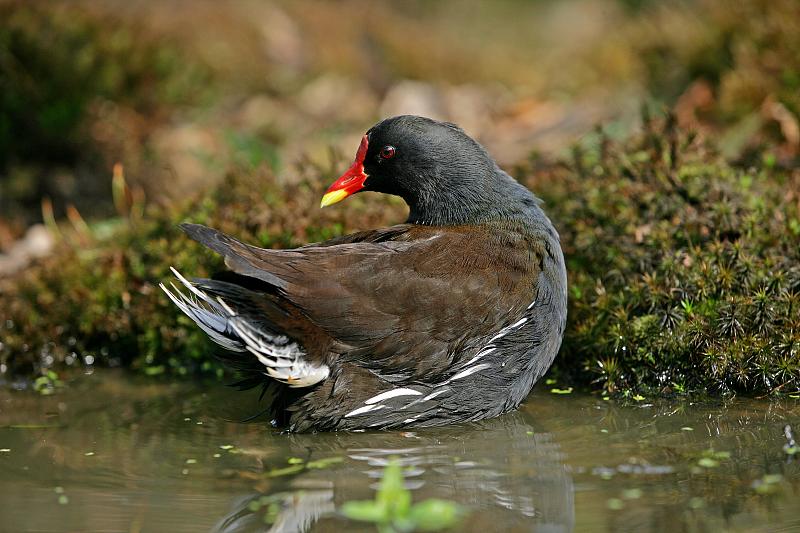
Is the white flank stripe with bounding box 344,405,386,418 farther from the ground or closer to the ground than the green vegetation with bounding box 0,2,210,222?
closer to the ground

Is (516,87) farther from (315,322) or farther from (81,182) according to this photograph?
(315,322)

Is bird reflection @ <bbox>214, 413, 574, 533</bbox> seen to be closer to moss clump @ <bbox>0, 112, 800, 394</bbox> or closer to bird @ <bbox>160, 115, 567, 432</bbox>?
bird @ <bbox>160, 115, 567, 432</bbox>

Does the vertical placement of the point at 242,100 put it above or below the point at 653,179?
above

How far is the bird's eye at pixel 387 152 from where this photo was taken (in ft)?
16.5

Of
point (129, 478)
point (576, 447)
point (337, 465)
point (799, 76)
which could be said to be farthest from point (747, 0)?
point (129, 478)

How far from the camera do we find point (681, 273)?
5.10m


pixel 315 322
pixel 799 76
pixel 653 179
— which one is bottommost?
pixel 315 322

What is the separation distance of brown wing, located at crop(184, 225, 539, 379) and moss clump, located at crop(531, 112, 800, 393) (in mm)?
798

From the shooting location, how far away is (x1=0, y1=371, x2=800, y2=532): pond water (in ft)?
11.2

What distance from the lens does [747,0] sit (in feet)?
27.8

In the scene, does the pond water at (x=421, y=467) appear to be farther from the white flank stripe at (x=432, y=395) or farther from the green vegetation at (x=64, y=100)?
the green vegetation at (x=64, y=100)

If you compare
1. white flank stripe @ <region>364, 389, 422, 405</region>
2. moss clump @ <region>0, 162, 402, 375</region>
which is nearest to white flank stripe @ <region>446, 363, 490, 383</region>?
white flank stripe @ <region>364, 389, 422, 405</region>

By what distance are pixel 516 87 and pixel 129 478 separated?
Result: 29.6 ft

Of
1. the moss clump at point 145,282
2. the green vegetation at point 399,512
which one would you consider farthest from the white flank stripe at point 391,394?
the moss clump at point 145,282
